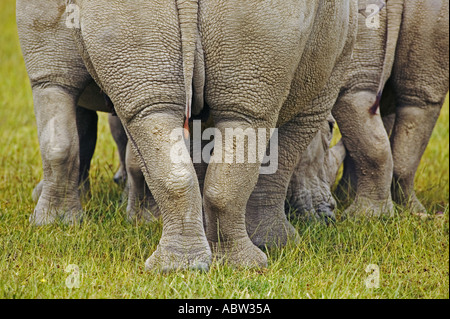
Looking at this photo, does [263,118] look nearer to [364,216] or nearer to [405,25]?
→ [364,216]

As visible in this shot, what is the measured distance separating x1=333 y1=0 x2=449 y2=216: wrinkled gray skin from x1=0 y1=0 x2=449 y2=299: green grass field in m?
0.41

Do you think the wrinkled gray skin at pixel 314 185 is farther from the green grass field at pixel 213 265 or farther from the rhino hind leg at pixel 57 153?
the rhino hind leg at pixel 57 153

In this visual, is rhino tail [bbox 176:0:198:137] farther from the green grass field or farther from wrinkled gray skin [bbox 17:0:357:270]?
the green grass field

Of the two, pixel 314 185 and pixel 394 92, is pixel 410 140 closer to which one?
pixel 394 92

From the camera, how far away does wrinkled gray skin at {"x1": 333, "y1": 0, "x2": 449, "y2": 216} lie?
15.7 feet

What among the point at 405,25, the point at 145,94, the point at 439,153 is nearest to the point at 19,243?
the point at 145,94

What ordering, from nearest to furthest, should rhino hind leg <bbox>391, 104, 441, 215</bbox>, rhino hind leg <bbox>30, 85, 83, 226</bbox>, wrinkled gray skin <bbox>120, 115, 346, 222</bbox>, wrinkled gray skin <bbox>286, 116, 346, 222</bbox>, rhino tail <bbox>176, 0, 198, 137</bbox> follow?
rhino tail <bbox>176, 0, 198, 137</bbox> → rhino hind leg <bbox>30, 85, 83, 226</bbox> → wrinkled gray skin <bbox>120, 115, 346, 222</bbox> → wrinkled gray skin <bbox>286, 116, 346, 222</bbox> → rhino hind leg <bbox>391, 104, 441, 215</bbox>

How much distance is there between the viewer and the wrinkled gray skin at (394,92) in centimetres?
479

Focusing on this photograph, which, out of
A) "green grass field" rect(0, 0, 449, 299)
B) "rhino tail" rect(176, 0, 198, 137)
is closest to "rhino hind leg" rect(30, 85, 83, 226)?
"green grass field" rect(0, 0, 449, 299)

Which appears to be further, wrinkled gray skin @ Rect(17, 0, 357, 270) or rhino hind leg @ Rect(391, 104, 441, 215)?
rhino hind leg @ Rect(391, 104, 441, 215)

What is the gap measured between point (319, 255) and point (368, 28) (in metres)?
1.52

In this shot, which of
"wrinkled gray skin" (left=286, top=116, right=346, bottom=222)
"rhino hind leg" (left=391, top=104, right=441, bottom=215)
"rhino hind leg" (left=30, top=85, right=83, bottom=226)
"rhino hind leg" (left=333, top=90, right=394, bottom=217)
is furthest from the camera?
"rhino hind leg" (left=391, top=104, right=441, bottom=215)

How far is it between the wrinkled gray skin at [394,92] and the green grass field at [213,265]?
41 cm

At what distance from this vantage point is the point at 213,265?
344 centimetres
